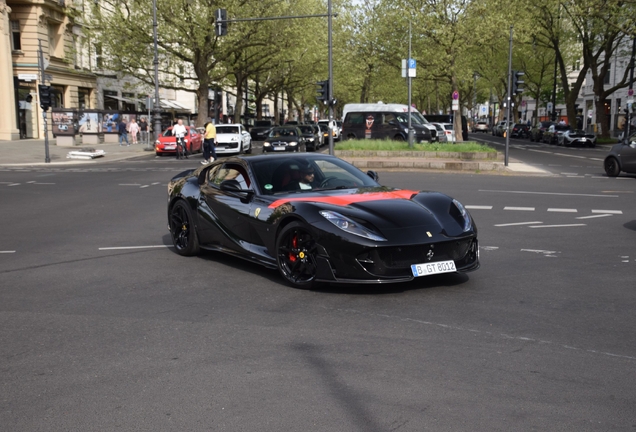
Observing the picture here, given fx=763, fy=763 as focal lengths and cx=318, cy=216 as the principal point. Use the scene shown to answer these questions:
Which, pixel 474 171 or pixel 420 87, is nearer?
pixel 474 171

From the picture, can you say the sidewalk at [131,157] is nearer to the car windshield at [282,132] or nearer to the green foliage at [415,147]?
the green foliage at [415,147]

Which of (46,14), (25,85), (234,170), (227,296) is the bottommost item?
(227,296)

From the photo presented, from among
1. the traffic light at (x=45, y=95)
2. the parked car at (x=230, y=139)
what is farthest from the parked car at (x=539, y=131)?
the traffic light at (x=45, y=95)

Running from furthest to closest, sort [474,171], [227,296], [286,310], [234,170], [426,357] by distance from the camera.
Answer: [474,171] < [234,170] < [227,296] < [286,310] < [426,357]

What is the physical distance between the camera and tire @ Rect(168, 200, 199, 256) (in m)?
8.95

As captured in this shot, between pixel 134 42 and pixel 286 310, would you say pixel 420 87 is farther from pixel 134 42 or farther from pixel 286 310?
pixel 286 310

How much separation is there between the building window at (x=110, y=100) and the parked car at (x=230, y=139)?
23.7 metres

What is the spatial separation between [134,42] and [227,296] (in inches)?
1593

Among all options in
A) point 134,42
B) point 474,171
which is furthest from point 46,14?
point 474,171

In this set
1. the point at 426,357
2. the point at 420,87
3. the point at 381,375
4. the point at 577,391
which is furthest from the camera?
the point at 420,87

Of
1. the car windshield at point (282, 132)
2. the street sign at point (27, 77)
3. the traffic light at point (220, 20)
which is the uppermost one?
the traffic light at point (220, 20)

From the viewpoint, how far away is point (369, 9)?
57.8 m

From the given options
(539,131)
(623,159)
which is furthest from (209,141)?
(539,131)

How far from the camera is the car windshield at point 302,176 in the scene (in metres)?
8.04
